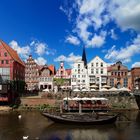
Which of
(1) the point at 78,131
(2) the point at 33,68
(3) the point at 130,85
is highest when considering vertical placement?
(2) the point at 33,68

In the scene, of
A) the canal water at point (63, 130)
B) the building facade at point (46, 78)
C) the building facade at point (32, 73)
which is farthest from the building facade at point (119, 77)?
the canal water at point (63, 130)

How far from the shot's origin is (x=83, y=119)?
143ft

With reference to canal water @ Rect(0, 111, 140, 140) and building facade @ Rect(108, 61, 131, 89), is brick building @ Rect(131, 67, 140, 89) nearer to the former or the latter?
building facade @ Rect(108, 61, 131, 89)

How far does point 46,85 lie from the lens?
298 ft

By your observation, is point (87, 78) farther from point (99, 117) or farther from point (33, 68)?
point (99, 117)

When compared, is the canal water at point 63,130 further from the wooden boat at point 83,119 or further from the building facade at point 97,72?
the building facade at point 97,72

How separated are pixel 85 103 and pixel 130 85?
3013cm

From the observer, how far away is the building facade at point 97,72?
3332 inches

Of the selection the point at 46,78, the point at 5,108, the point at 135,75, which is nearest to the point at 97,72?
the point at 135,75

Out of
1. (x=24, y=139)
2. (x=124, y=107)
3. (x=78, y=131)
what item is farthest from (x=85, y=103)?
(x=24, y=139)

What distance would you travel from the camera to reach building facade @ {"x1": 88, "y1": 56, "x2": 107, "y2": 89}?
84.6 meters

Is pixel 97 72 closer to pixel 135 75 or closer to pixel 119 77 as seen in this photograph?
pixel 119 77

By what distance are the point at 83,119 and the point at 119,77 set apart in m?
43.8

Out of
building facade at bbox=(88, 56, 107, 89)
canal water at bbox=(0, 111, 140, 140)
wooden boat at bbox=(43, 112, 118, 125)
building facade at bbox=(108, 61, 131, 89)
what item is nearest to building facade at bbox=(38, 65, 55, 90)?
building facade at bbox=(88, 56, 107, 89)
